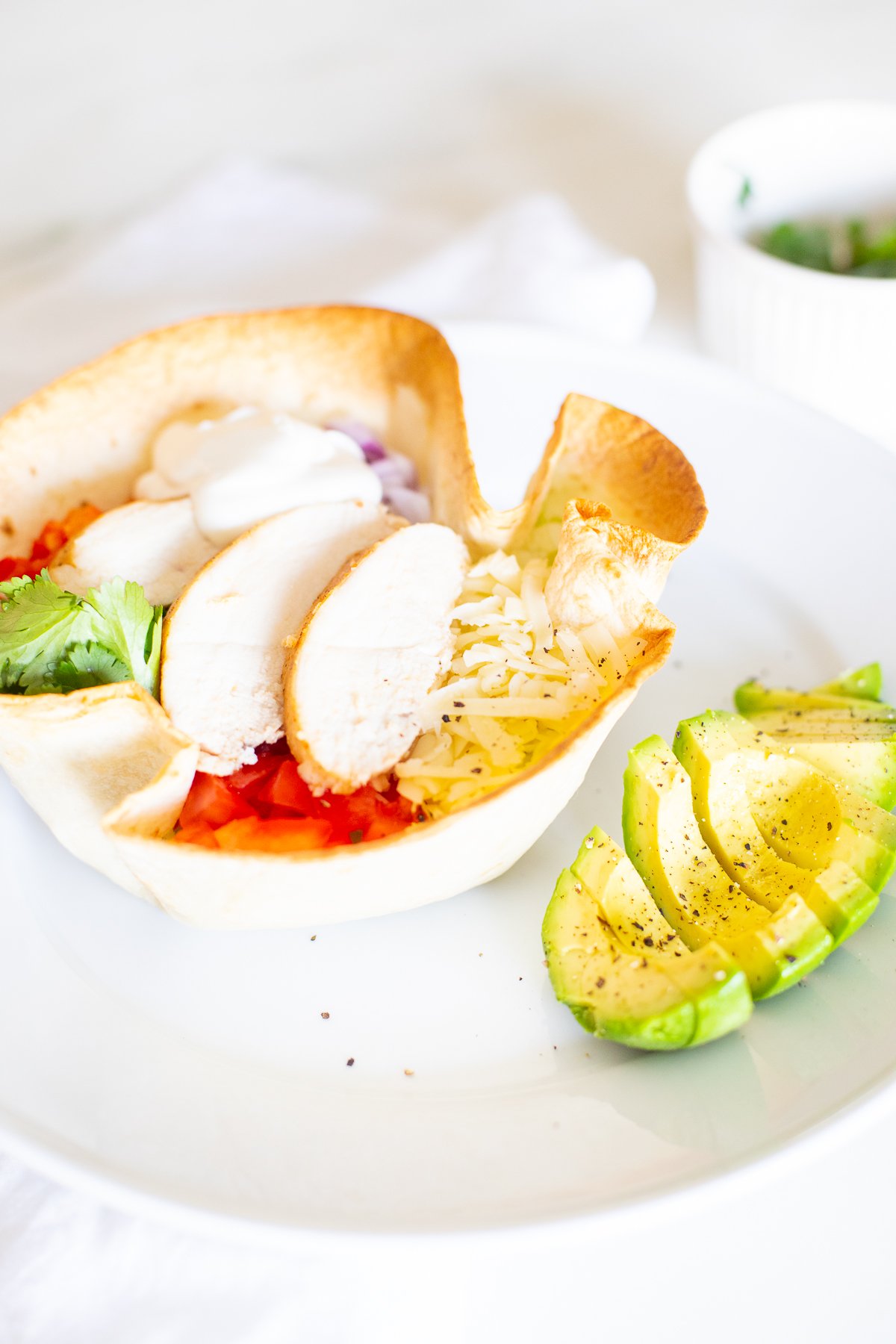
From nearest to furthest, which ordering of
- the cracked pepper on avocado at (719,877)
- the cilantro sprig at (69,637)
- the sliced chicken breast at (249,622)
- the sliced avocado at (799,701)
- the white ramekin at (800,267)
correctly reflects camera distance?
1. the cracked pepper on avocado at (719,877)
2. the cilantro sprig at (69,637)
3. the sliced chicken breast at (249,622)
4. the sliced avocado at (799,701)
5. the white ramekin at (800,267)

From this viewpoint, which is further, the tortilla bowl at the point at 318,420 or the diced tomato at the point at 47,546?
the diced tomato at the point at 47,546

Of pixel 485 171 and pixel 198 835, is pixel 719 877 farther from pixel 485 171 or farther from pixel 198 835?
pixel 485 171

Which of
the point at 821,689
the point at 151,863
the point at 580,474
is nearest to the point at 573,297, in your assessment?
the point at 580,474

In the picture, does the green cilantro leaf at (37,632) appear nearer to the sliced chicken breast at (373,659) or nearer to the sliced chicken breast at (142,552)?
the sliced chicken breast at (142,552)

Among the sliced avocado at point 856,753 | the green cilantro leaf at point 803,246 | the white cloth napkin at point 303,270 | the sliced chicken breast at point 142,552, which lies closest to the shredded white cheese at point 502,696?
the sliced avocado at point 856,753

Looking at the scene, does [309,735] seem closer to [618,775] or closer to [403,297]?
[618,775]

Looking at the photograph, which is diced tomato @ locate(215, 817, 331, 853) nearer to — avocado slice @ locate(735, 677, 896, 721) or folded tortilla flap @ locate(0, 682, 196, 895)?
folded tortilla flap @ locate(0, 682, 196, 895)

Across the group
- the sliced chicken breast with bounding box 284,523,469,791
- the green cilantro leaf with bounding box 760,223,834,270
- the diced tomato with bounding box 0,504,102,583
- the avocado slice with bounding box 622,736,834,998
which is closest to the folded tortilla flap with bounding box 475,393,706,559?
the sliced chicken breast with bounding box 284,523,469,791

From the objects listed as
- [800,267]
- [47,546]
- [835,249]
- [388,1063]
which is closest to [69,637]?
[47,546]
